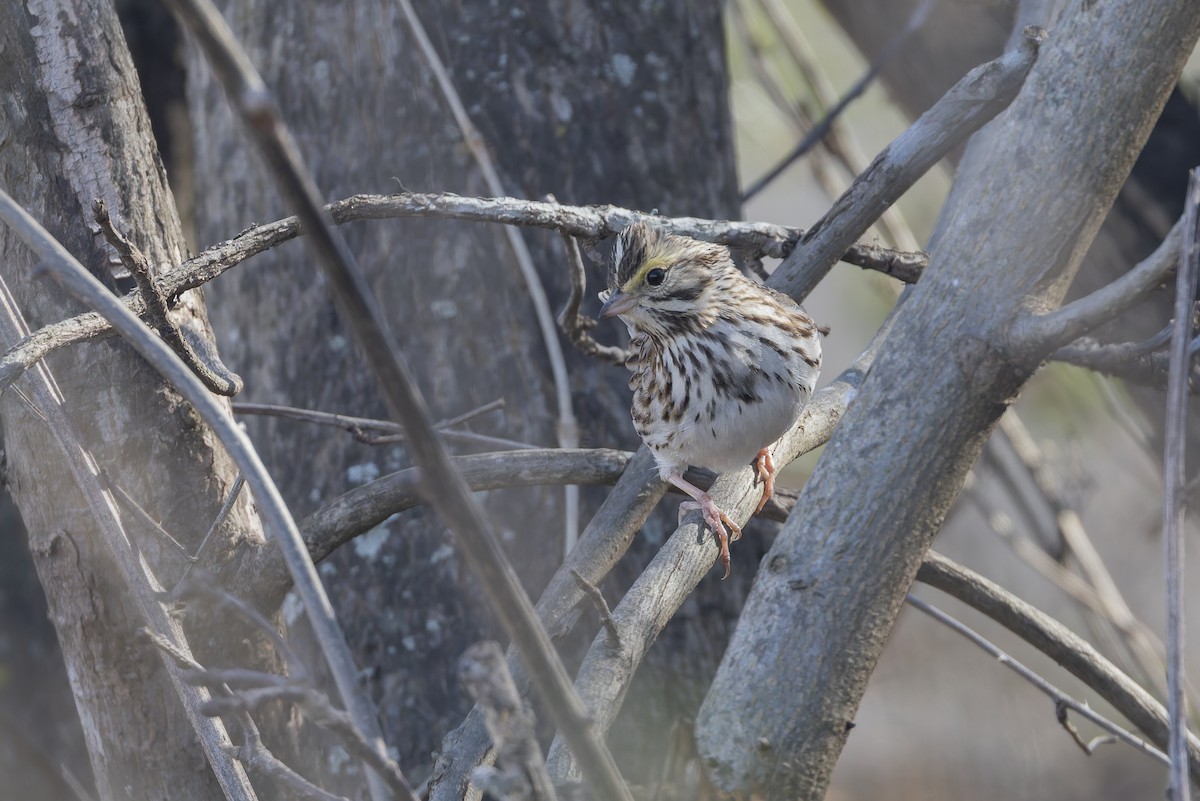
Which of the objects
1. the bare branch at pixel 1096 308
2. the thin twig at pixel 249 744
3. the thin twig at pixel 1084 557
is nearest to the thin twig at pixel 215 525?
the thin twig at pixel 249 744

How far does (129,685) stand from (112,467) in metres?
0.43

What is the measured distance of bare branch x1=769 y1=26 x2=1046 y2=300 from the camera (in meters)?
2.40

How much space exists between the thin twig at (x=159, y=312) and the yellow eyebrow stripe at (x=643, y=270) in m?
1.10

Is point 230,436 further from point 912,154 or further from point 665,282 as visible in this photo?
point 665,282

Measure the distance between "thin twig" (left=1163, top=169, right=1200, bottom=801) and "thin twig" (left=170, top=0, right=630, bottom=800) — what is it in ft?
2.08

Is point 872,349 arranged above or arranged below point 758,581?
above

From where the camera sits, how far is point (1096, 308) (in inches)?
74.2

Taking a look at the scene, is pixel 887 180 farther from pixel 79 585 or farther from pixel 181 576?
pixel 79 585

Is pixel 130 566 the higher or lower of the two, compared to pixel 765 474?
lower

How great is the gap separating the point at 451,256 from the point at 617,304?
0.83 m

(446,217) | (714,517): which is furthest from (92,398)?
(714,517)

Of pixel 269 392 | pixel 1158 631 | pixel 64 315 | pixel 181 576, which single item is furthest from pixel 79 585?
pixel 1158 631

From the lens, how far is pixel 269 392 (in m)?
3.67

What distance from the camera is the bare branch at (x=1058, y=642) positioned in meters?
2.62
